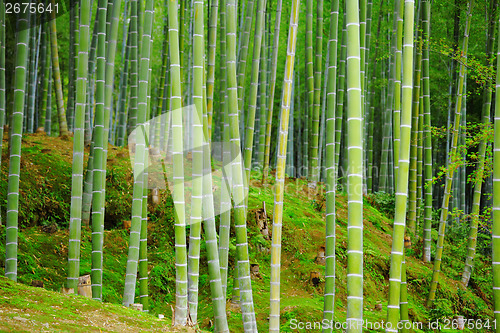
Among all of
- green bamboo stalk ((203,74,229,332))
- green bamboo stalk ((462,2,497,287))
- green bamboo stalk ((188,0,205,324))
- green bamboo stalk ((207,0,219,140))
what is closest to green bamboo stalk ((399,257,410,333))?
green bamboo stalk ((203,74,229,332))

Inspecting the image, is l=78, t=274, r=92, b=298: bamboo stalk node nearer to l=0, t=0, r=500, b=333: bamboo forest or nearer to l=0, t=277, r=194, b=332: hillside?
l=0, t=0, r=500, b=333: bamboo forest

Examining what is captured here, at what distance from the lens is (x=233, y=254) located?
4562 millimetres

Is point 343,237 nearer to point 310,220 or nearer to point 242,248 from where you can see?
point 310,220

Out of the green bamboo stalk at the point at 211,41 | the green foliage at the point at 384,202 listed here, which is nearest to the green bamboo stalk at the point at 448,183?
the green foliage at the point at 384,202

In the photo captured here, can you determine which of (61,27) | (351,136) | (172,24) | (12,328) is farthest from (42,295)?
(61,27)

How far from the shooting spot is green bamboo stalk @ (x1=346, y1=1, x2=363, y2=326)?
1865 mm

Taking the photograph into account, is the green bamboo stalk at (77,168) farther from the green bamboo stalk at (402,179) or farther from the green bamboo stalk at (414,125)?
the green bamboo stalk at (414,125)

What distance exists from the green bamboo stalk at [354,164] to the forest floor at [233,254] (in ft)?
4.37

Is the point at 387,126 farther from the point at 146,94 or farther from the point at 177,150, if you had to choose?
the point at 177,150

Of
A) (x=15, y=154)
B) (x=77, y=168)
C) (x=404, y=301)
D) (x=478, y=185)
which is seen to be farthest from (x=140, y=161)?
(x=478, y=185)

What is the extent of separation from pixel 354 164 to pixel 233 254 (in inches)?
114

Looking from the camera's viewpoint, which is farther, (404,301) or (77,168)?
(404,301)

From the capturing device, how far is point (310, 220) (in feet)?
→ 18.4

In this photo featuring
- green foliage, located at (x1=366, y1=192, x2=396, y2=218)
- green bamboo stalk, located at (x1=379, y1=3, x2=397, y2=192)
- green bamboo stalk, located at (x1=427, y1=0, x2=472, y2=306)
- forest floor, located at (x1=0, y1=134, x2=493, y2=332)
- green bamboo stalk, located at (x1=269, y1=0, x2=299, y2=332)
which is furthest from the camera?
green foliage, located at (x1=366, y1=192, x2=396, y2=218)
